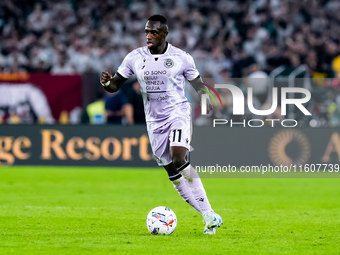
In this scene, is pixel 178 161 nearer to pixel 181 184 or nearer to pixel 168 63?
pixel 181 184

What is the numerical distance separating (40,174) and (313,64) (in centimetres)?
858

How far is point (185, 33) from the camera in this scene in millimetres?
21359

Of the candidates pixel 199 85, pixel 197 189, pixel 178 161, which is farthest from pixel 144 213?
pixel 199 85

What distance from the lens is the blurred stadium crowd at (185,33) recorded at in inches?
794

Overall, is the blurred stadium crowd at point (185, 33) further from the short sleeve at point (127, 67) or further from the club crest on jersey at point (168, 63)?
the club crest on jersey at point (168, 63)

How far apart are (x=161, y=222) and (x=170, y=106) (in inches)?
50.8

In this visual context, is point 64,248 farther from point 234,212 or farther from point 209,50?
point 209,50

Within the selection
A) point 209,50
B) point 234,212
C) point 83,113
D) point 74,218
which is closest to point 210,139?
point 83,113

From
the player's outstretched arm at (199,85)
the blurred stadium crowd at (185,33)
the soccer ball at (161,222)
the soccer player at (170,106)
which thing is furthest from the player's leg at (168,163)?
the blurred stadium crowd at (185,33)

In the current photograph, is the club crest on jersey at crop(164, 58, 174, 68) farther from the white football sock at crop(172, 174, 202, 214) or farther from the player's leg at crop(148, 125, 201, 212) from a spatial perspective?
the white football sock at crop(172, 174, 202, 214)

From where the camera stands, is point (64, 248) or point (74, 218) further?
point (74, 218)

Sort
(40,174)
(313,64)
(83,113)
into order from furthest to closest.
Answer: (313,64) < (83,113) < (40,174)

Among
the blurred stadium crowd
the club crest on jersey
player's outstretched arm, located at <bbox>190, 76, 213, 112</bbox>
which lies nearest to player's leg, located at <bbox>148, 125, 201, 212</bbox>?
player's outstretched arm, located at <bbox>190, 76, 213, 112</bbox>

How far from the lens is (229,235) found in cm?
838
